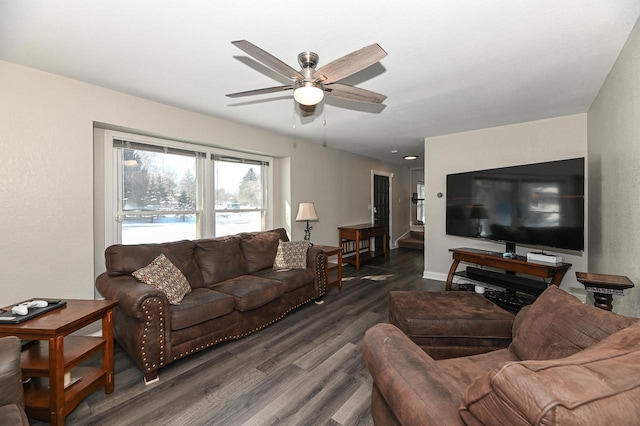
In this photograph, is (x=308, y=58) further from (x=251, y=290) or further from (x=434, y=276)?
(x=434, y=276)

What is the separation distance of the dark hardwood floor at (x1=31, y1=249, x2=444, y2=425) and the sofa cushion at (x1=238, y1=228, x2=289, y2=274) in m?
0.77

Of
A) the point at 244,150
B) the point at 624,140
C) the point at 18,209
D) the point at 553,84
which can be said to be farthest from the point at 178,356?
the point at 553,84

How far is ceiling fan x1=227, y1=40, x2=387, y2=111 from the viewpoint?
156cm

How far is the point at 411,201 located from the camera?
335 inches

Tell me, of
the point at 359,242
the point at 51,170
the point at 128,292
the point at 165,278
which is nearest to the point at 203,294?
the point at 165,278

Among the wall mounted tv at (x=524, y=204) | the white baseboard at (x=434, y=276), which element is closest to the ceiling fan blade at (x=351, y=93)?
the wall mounted tv at (x=524, y=204)

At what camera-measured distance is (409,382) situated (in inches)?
38.6

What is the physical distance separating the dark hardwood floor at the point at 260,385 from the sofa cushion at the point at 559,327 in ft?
3.36

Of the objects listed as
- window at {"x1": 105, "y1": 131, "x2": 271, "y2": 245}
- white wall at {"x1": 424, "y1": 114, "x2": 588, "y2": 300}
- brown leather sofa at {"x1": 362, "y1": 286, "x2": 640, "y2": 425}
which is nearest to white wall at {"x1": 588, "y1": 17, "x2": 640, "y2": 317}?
white wall at {"x1": 424, "y1": 114, "x2": 588, "y2": 300}

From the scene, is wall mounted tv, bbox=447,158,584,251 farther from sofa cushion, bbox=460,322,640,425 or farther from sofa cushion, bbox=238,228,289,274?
sofa cushion, bbox=460,322,640,425

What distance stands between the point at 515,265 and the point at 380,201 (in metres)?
4.12

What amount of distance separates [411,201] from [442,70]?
21.4ft

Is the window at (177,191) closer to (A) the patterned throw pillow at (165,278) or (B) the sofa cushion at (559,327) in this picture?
(A) the patterned throw pillow at (165,278)

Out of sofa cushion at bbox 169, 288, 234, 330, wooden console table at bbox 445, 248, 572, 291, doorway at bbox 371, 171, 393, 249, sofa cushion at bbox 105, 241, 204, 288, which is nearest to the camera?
sofa cushion at bbox 169, 288, 234, 330
